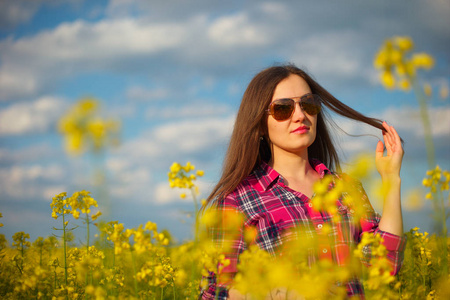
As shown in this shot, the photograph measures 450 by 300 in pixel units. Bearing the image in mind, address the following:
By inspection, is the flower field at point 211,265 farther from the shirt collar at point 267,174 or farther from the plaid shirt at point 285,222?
the shirt collar at point 267,174

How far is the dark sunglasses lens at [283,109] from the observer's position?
3.31 meters

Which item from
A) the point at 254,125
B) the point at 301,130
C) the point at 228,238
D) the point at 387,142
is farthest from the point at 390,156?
the point at 228,238

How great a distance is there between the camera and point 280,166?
3.51 metres

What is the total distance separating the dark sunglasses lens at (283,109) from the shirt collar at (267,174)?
447mm

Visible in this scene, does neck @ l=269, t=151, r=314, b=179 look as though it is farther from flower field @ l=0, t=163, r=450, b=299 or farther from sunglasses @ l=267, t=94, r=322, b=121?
flower field @ l=0, t=163, r=450, b=299

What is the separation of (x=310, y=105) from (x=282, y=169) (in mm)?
593

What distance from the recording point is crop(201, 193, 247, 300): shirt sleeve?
2684mm

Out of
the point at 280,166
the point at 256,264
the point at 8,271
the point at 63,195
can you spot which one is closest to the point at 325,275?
the point at 256,264

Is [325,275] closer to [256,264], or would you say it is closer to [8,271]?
[256,264]

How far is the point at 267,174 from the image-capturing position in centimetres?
341

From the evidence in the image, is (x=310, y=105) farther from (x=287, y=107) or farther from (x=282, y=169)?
(x=282, y=169)

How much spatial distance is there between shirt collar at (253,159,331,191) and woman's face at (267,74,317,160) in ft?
0.48

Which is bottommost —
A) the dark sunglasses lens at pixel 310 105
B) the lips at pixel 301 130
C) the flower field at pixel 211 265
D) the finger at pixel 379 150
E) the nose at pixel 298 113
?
the flower field at pixel 211 265

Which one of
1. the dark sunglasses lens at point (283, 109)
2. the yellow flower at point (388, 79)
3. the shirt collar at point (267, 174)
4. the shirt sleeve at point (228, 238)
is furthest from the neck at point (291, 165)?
the yellow flower at point (388, 79)
